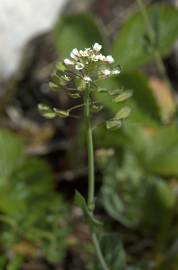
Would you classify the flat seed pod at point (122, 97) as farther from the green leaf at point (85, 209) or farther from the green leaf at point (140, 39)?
the green leaf at point (140, 39)

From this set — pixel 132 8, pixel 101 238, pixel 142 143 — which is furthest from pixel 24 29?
pixel 101 238

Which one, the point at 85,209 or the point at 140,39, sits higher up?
the point at 140,39

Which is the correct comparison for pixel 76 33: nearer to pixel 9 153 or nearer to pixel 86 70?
pixel 9 153

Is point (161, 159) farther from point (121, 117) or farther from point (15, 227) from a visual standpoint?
point (121, 117)

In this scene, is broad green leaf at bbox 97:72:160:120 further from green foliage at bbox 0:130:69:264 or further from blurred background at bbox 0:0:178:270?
green foliage at bbox 0:130:69:264

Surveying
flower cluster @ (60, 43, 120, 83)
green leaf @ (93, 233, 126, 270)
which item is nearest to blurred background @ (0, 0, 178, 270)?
green leaf @ (93, 233, 126, 270)

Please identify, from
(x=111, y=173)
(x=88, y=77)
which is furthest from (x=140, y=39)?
(x=88, y=77)

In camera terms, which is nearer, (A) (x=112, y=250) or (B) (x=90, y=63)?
(B) (x=90, y=63)
